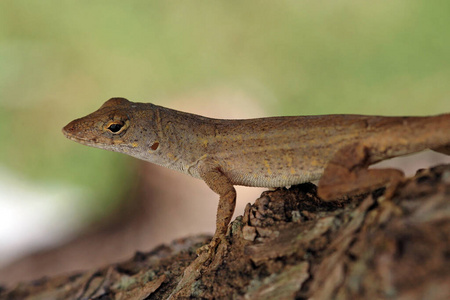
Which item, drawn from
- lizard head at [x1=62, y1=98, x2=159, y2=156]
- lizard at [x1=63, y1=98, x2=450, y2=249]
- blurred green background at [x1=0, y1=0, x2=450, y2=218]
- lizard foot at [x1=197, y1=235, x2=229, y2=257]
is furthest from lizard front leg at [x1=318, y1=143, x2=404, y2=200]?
blurred green background at [x1=0, y1=0, x2=450, y2=218]

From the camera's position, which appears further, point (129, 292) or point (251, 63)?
point (251, 63)

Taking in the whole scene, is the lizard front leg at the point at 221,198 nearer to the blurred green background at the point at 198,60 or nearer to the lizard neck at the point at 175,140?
the lizard neck at the point at 175,140

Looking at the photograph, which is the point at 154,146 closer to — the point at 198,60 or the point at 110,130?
the point at 110,130

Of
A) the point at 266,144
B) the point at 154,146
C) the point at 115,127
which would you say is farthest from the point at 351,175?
the point at 115,127

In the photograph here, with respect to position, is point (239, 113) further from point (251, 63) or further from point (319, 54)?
point (319, 54)

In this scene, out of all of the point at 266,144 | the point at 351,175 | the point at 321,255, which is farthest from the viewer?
the point at 266,144

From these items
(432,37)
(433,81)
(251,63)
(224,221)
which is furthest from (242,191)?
(432,37)

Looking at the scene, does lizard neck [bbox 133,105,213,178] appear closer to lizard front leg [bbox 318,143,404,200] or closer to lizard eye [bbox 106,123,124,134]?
lizard eye [bbox 106,123,124,134]
